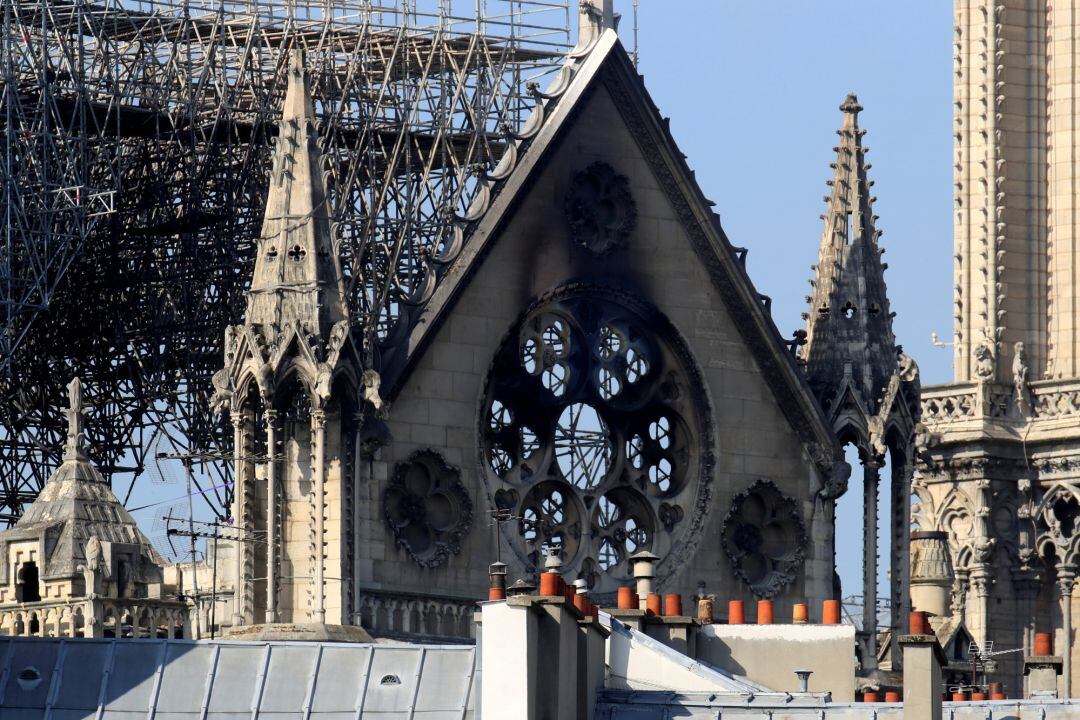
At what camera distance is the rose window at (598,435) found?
7325 centimetres

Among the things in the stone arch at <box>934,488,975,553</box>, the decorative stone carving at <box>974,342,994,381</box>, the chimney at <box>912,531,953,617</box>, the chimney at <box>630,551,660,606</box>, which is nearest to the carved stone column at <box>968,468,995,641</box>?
the stone arch at <box>934,488,975,553</box>

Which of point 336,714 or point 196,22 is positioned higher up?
point 196,22

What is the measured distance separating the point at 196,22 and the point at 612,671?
34831 millimetres

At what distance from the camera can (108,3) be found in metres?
89.2

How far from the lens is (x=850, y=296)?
254 feet

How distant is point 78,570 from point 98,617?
61.3 inches

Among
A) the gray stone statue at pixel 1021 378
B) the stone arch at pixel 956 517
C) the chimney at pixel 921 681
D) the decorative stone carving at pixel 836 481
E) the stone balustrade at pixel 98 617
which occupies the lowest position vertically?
the chimney at pixel 921 681

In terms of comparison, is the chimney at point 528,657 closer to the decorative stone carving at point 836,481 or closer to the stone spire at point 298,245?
the stone spire at point 298,245

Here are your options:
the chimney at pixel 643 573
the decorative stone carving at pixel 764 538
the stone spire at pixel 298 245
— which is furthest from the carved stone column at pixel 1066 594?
the stone spire at pixel 298 245

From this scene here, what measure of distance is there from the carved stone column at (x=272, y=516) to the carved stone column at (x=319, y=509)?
606 mm

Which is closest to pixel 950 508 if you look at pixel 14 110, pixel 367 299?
pixel 367 299

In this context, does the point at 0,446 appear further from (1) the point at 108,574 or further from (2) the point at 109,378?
(1) the point at 108,574

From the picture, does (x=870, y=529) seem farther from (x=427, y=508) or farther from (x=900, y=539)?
(x=427, y=508)

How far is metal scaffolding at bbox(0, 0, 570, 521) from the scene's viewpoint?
282 feet
